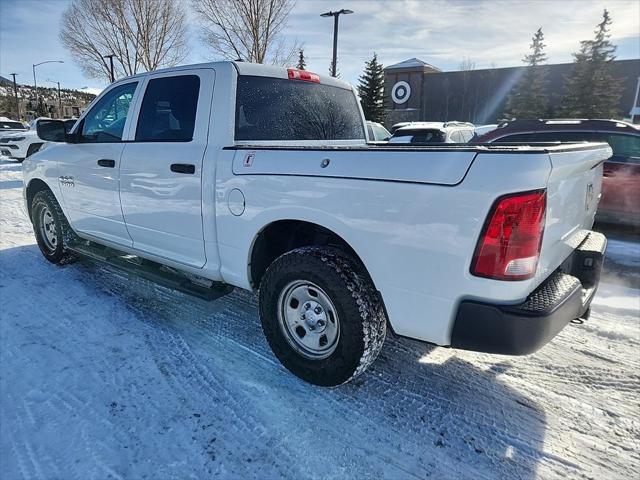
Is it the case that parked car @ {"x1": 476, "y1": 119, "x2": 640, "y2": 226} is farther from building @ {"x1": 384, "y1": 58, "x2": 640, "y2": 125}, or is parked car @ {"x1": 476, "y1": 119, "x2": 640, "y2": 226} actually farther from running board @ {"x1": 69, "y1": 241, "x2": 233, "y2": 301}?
building @ {"x1": 384, "y1": 58, "x2": 640, "y2": 125}

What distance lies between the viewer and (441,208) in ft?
6.57

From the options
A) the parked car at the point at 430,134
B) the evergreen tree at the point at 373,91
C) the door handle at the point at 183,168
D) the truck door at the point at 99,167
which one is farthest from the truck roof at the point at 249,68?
the evergreen tree at the point at 373,91

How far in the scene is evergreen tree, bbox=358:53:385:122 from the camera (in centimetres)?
2891

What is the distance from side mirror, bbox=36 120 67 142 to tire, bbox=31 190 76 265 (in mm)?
763

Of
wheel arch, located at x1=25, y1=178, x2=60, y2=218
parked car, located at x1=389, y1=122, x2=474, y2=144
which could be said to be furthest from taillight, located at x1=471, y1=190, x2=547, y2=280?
parked car, located at x1=389, y1=122, x2=474, y2=144

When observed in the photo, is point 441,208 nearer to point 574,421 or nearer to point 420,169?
point 420,169

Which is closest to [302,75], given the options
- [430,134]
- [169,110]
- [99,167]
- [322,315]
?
[169,110]

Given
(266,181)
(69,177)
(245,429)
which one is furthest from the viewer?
(69,177)

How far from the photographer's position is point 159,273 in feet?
11.9

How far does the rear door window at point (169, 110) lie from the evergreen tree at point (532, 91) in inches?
1391

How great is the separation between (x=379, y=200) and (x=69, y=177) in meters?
3.56

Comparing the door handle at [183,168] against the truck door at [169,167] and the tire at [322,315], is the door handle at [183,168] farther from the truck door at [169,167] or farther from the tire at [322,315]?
the tire at [322,315]

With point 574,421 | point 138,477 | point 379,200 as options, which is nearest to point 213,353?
point 138,477

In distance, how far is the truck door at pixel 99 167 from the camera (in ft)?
12.5
